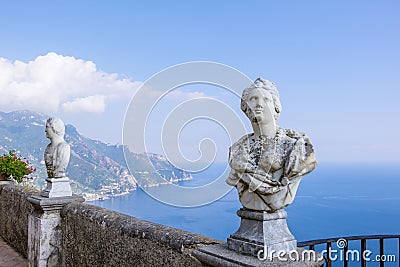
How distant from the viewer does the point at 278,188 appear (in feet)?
6.15

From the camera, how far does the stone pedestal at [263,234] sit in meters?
1.91

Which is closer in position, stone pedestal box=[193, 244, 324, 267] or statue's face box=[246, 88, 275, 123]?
stone pedestal box=[193, 244, 324, 267]

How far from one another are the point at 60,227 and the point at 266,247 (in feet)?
12.3

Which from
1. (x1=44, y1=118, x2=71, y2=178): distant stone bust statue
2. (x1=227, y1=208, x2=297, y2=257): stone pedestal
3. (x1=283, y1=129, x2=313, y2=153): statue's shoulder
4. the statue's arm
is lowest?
(x1=227, y1=208, x2=297, y2=257): stone pedestal

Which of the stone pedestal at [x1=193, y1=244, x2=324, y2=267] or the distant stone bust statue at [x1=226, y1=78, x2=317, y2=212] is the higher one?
the distant stone bust statue at [x1=226, y1=78, x2=317, y2=212]

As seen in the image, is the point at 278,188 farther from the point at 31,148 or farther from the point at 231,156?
the point at 31,148

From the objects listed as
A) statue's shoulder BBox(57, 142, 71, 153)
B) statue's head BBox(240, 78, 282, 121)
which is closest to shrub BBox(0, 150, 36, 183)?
statue's shoulder BBox(57, 142, 71, 153)

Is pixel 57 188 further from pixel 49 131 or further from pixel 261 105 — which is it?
pixel 261 105

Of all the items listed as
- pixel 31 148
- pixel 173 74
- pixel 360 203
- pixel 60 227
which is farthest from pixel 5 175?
pixel 360 203

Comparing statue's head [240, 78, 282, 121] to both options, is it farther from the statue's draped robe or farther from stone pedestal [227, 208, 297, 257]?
stone pedestal [227, 208, 297, 257]

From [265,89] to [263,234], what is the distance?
0.77 metres

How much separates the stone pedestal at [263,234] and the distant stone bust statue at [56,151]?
3.42 meters

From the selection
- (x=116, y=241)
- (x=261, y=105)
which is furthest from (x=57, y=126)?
(x=261, y=105)

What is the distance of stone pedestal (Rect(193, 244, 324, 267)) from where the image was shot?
6.01ft
